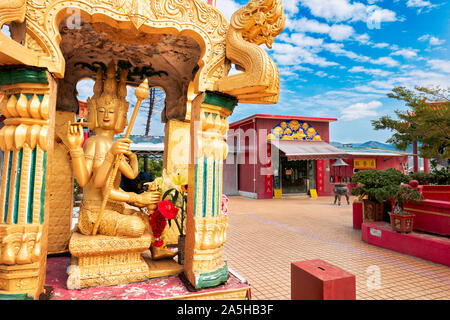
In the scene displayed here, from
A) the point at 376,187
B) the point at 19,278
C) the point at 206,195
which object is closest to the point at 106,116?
the point at 206,195

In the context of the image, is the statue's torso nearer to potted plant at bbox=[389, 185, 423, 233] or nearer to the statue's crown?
the statue's crown

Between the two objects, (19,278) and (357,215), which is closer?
(19,278)

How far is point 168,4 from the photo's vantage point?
2.44 metres

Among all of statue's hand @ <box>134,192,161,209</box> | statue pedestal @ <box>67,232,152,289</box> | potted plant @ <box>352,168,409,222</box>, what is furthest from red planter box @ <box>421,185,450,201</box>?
statue pedestal @ <box>67,232,152,289</box>

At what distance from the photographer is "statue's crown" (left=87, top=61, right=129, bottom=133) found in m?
2.85

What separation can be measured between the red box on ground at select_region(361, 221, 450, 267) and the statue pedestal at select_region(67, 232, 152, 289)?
5.06 m

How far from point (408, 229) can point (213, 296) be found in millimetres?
4868

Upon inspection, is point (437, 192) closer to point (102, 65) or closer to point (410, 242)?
point (410, 242)

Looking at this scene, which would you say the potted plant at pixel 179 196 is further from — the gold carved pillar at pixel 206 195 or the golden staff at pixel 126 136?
the golden staff at pixel 126 136

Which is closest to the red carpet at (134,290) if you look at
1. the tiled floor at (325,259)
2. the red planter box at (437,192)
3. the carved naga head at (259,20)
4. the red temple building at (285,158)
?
the tiled floor at (325,259)

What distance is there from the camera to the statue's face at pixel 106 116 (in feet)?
9.31

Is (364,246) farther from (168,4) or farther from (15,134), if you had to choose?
(15,134)

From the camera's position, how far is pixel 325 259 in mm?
4766

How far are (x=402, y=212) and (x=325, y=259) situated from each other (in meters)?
2.08
